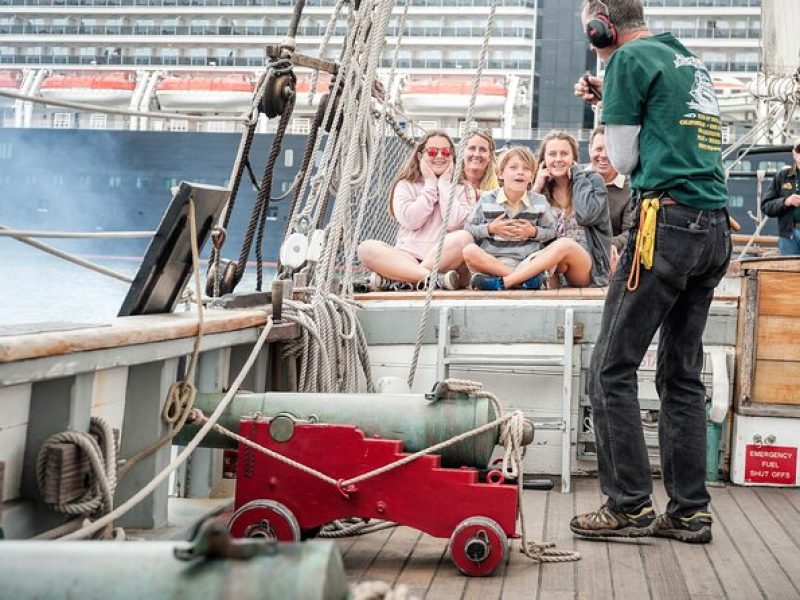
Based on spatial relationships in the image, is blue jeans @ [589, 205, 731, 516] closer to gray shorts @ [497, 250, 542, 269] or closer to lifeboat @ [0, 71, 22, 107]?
gray shorts @ [497, 250, 542, 269]

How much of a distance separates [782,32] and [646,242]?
10.8m

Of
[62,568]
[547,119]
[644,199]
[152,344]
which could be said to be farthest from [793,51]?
[547,119]

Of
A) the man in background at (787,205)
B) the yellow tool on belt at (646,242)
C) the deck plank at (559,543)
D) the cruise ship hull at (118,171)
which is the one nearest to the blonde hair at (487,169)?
the deck plank at (559,543)

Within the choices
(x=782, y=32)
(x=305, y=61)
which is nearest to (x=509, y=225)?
(x=305, y=61)

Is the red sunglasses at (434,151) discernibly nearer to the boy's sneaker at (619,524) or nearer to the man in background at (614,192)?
the man in background at (614,192)

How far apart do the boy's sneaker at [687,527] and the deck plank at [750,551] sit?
0.08m

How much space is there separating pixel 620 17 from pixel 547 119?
94.3ft

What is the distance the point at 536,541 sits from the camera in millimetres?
2807

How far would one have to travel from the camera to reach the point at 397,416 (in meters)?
2.61

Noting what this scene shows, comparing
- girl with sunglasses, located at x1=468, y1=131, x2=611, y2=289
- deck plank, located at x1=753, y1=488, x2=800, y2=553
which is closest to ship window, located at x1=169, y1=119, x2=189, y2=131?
girl with sunglasses, located at x1=468, y1=131, x2=611, y2=289

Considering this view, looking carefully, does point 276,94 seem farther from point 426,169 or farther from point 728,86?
point 728,86

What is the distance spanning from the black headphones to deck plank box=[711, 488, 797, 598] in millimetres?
1218

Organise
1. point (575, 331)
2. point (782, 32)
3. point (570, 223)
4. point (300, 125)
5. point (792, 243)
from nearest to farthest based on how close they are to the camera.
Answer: point (575, 331)
point (570, 223)
point (792, 243)
point (782, 32)
point (300, 125)

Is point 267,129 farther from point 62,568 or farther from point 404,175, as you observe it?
point 62,568
